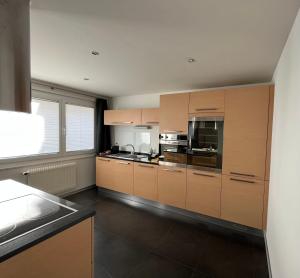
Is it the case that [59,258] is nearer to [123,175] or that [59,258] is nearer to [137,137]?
[123,175]

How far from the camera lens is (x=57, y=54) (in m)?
1.96

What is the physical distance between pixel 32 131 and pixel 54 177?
916mm

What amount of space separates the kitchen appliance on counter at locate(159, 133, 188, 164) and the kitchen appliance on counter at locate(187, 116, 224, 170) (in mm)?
91

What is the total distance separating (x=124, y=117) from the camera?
3.89 meters

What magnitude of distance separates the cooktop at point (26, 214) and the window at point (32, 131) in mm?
1920

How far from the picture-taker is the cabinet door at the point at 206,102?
2.64 m

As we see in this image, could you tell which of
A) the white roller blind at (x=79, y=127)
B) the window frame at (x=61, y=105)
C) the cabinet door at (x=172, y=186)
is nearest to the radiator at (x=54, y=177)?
the window frame at (x=61, y=105)

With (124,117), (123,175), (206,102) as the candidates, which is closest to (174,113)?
(206,102)

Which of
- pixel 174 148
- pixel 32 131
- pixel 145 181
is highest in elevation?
pixel 32 131

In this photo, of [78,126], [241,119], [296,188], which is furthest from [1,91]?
[78,126]

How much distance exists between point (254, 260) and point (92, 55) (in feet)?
9.39

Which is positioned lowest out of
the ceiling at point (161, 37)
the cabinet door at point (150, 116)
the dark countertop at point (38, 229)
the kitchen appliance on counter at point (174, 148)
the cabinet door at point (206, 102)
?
the dark countertop at point (38, 229)

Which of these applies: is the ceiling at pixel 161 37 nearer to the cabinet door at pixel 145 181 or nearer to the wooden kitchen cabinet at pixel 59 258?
the wooden kitchen cabinet at pixel 59 258

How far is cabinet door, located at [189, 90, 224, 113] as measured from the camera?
2.64 meters
